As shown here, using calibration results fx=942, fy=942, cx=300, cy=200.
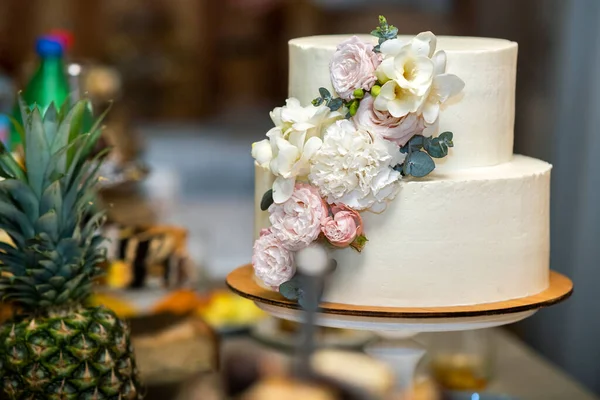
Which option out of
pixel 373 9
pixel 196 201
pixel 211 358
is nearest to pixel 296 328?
pixel 211 358

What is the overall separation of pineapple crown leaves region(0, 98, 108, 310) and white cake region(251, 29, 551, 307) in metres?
0.33

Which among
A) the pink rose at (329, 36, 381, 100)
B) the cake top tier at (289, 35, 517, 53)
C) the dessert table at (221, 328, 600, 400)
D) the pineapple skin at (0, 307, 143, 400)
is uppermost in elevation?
the cake top tier at (289, 35, 517, 53)

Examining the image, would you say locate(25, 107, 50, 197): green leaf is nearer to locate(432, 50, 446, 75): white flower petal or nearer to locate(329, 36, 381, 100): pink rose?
locate(329, 36, 381, 100): pink rose

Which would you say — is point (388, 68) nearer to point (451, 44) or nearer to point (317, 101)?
point (317, 101)

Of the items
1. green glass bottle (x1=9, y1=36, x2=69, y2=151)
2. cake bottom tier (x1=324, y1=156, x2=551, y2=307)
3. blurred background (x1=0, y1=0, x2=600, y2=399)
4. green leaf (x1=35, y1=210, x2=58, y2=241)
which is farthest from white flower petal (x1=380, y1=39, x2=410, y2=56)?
green glass bottle (x1=9, y1=36, x2=69, y2=151)

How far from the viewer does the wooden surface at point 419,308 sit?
1498mm

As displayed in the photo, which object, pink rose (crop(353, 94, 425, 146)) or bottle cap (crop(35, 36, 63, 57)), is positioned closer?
pink rose (crop(353, 94, 425, 146))

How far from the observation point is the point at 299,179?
156cm

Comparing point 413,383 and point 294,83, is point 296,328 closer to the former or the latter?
point 413,383

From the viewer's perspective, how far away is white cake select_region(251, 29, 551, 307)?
1538 millimetres

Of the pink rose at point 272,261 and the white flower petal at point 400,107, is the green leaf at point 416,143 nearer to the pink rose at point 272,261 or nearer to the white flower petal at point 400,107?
the white flower petal at point 400,107

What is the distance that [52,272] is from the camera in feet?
5.41

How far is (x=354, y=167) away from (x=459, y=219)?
211mm

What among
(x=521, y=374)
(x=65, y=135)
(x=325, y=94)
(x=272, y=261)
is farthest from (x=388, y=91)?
(x=521, y=374)
